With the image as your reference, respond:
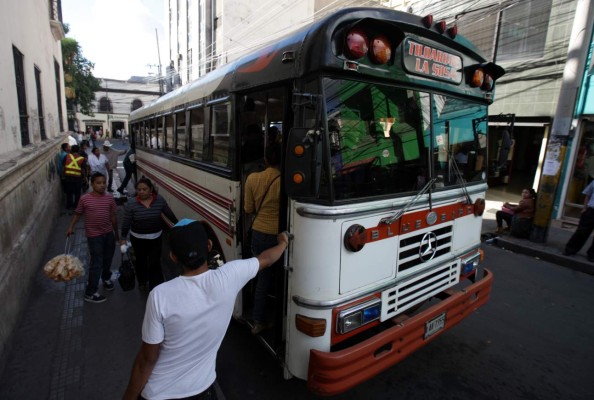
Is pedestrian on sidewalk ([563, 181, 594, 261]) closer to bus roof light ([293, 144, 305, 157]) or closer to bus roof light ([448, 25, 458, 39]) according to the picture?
bus roof light ([448, 25, 458, 39])

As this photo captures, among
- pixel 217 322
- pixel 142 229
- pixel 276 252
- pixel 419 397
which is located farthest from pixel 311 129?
pixel 142 229

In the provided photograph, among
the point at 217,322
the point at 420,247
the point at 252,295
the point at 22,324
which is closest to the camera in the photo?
the point at 217,322

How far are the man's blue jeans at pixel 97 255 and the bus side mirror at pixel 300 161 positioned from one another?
3134 millimetres

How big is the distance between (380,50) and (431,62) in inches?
24.7

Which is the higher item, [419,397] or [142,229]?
[142,229]

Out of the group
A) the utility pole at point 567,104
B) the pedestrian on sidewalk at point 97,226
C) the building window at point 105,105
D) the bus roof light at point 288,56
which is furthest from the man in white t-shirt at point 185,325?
the building window at point 105,105

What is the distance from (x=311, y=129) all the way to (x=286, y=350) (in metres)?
1.60

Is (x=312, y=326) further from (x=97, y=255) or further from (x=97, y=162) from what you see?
(x=97, y=162)

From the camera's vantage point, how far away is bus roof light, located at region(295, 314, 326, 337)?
2.41m

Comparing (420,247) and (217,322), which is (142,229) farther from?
(420,247)

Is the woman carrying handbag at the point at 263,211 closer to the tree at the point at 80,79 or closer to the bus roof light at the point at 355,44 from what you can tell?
the bus roof light at the point at 355,44

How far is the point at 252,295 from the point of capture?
358 centimetres

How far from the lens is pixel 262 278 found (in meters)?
3.07

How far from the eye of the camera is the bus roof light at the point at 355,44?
90.0 inches
